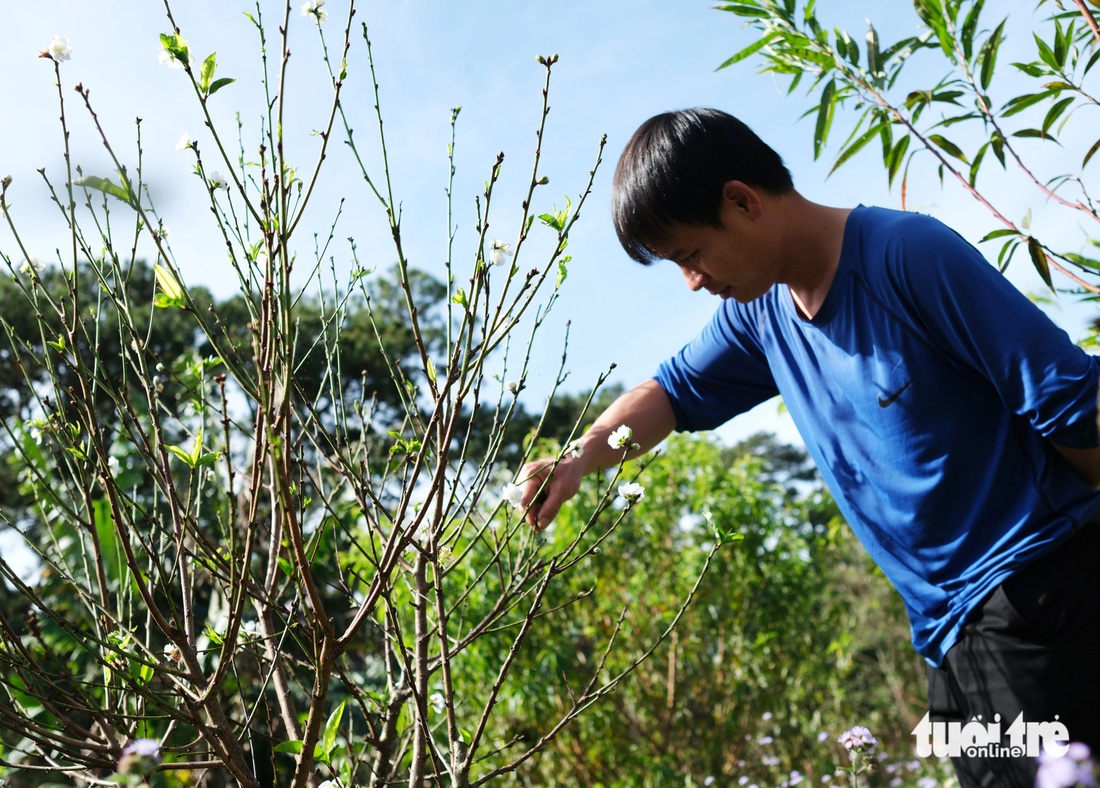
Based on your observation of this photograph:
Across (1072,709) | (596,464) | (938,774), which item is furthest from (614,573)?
(1072,709)

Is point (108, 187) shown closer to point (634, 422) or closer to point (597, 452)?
point (597, 452)

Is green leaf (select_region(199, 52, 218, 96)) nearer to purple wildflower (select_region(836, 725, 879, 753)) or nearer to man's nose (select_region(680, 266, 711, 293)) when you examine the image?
man's nose (select_region(680, 266, 711, 293))

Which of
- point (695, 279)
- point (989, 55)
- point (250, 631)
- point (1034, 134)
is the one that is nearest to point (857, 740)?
point (695, 279)

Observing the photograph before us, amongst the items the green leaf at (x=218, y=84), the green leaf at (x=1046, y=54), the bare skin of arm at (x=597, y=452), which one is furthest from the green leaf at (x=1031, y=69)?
the green leaf at (x=218, y=84)

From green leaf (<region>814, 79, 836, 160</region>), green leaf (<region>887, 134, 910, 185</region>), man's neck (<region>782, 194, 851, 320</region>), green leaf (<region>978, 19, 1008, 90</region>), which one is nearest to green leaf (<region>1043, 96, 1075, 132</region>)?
green leaf (<region>978, 19, 1008, 90</region>)

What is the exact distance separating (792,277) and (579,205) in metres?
0.61

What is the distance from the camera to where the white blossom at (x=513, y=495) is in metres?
1.45

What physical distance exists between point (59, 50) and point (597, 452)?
3.84ft

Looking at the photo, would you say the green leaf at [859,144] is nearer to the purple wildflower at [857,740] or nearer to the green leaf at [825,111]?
the green leaf at [825,111]

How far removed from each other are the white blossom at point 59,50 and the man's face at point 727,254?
1.05 m

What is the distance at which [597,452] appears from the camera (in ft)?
5.97

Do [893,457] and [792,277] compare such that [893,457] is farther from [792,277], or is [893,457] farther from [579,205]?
[579,205]

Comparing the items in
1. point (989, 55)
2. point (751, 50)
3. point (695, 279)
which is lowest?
point (695, 279)

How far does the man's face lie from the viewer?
1662 mm
